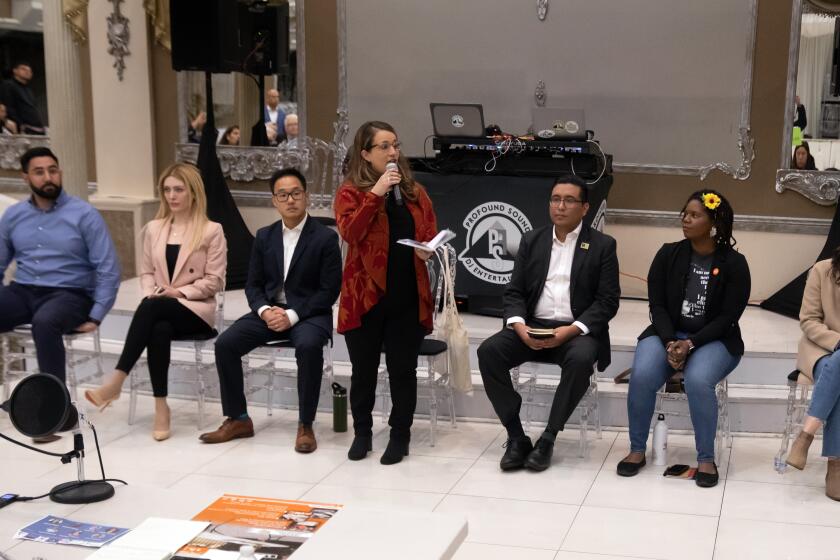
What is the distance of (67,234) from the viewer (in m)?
5.29

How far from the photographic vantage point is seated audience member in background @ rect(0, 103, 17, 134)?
27.9 feet

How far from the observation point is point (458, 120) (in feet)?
20.4

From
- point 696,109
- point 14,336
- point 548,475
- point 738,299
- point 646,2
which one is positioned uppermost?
point 646,2

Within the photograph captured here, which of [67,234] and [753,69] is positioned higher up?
[753,69]

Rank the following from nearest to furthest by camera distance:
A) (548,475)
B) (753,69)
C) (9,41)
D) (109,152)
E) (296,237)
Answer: (548,475)
(296,237)
(753,69)
(109,152)
(9,41)

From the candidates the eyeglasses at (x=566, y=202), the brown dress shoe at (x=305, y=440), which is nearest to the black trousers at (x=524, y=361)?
the eyeglasses at (x=566, y=202)

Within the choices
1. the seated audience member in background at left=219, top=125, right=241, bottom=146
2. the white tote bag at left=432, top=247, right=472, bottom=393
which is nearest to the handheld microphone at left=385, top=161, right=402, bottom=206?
the white tote bag at left=432, top=247, right=472, bottom=393

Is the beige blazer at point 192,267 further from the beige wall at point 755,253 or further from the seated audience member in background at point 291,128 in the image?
the beige wall at point 755,253

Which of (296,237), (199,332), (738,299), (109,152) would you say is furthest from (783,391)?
(109,152)

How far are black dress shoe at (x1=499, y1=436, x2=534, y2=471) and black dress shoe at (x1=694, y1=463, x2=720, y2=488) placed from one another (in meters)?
0.73

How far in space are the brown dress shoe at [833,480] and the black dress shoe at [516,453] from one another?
1226 mm

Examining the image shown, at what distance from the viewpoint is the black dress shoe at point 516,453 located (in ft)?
15.1

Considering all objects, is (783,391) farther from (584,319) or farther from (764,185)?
(764,185)

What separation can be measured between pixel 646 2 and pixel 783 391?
2804 millimetres
